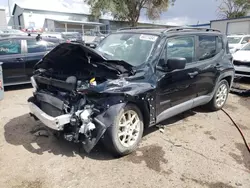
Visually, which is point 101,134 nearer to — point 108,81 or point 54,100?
point 108,81

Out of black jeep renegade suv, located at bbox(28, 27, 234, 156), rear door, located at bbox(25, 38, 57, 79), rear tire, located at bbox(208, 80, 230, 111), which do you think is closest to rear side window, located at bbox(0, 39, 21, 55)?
rear door, located at bbox(25, 38, 57, 79)

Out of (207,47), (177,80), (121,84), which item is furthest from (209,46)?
(121,84)

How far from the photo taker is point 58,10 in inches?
1180

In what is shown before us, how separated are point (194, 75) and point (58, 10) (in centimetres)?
2985

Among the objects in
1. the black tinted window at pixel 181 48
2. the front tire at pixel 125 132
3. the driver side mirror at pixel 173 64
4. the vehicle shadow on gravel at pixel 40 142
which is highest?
the black tinted window at pixel 181 48

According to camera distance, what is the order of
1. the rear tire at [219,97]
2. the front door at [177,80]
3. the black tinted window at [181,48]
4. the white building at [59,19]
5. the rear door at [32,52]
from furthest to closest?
the white building at [59,19]
the rear door at [32,52]
the rear tire at [219,97]
the black tinted window at [181,48]
the front door at [177,80]

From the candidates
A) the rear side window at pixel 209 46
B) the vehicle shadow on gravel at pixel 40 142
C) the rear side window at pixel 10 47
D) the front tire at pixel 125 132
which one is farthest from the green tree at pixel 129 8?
the front tire at pixel 125 132

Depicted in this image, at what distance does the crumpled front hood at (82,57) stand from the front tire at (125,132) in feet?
1.85

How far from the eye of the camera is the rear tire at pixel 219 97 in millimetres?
5059

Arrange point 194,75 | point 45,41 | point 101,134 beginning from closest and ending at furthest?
point 101,134 < point 194,75 < point 45,41

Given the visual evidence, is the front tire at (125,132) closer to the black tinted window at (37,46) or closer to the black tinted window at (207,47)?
the black tinted window at (207,47)

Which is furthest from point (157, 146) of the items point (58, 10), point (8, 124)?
point (58, 10)

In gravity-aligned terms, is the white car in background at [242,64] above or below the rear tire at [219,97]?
above

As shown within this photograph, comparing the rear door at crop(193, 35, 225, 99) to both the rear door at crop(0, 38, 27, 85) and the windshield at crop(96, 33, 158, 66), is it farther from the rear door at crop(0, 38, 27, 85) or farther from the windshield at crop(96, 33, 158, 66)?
the rear door at crop(0, 38, 27, 85)
